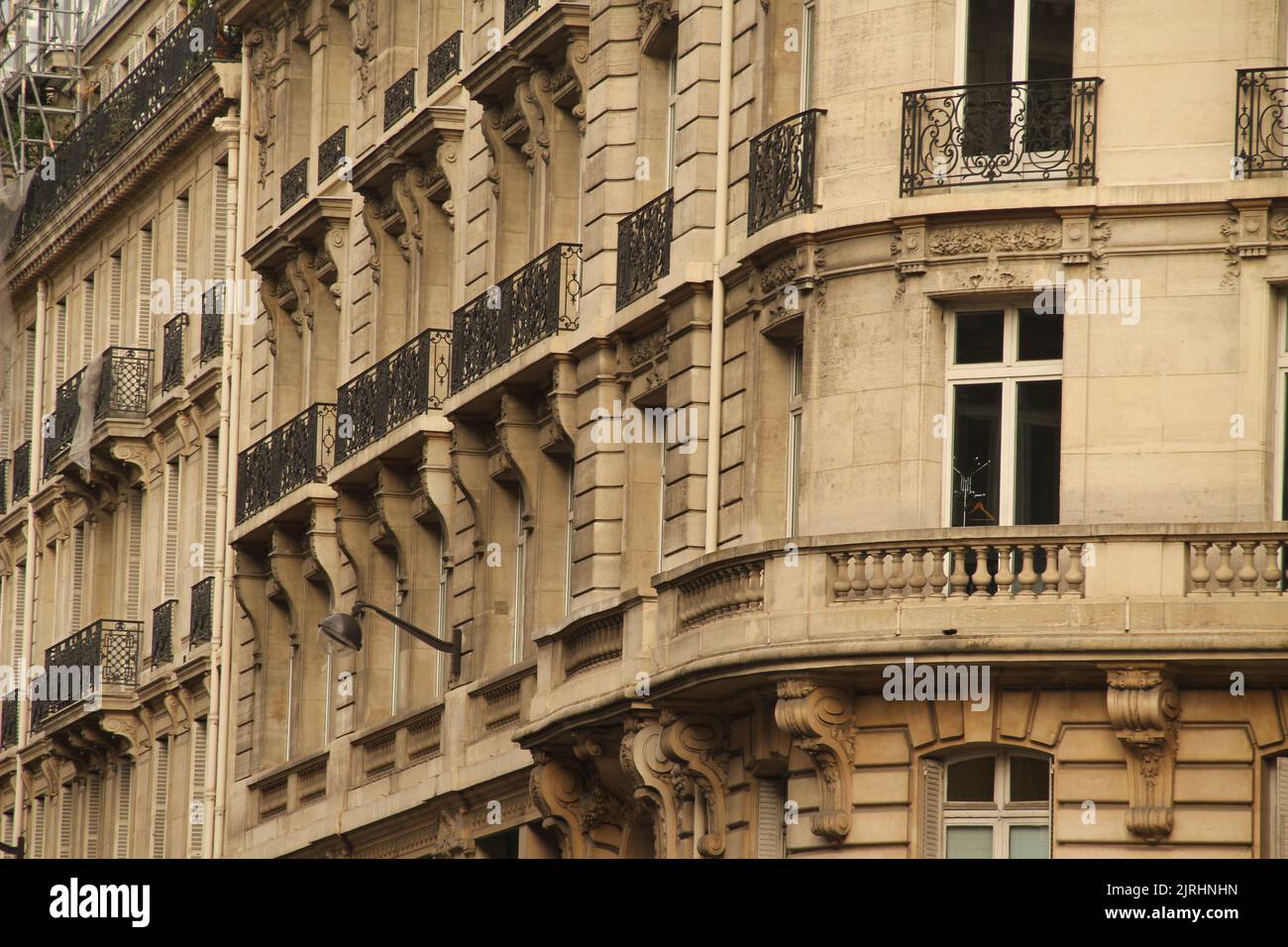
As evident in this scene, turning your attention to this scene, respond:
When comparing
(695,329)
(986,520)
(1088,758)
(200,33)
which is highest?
(200,33)

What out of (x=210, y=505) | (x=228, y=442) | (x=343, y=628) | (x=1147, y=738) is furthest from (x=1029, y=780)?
(x=210, y=505)

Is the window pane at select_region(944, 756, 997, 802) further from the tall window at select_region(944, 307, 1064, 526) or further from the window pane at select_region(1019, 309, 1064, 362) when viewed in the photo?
the window pane at select_region(1019, 309, 1064, 362)

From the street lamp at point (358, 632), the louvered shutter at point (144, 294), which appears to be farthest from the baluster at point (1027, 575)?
the louvered shutter at point (144, 294)

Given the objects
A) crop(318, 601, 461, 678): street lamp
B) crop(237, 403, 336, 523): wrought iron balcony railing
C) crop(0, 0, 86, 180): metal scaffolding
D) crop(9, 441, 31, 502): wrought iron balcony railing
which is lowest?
crop(318, 601, 461, 678): street lamp

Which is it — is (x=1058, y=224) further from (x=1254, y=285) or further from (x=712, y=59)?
(x=712, y=59)

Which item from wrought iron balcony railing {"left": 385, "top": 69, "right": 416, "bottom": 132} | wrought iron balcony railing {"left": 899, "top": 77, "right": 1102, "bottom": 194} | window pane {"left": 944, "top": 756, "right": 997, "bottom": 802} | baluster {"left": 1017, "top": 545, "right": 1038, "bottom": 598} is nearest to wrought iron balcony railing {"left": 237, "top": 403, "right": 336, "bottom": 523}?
wrought iron balcony railing {"left": 385, "top": 69, "right": 416, "bottom": 132}

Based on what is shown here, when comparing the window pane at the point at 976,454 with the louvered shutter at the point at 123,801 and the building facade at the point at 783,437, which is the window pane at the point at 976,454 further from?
the louvered shutter at the point at 123,801

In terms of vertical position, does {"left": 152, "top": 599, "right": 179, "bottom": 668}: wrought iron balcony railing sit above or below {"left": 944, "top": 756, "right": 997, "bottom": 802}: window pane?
above

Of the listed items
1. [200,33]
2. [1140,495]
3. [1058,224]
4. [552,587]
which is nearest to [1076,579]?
[1140,495]

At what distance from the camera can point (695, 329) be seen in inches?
1332

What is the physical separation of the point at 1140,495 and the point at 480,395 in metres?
10.8

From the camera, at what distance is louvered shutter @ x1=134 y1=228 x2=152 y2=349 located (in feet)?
186

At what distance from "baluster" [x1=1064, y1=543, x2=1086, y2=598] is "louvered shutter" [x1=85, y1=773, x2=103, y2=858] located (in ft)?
96.5

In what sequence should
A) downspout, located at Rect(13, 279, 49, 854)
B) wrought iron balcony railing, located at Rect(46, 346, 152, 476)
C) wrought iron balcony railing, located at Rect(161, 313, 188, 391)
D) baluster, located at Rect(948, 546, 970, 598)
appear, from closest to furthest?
baluster, located at Rect(948, 546, 970, 598), wrought iron balcony railing, located at Rect(161, 313, 188, 391), wrought iron balcony railing, located at Rect(46, 346, 152, 476), downspout, located at Rect(13, 279, 49, 854)
